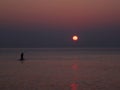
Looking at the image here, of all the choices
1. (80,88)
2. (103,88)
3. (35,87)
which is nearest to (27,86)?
(35,87)

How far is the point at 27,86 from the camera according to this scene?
3484 centimetres

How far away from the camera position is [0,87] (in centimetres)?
3362

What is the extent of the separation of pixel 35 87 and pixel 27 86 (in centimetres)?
117

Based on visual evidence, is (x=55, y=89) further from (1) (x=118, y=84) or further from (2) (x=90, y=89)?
(1) (x=118, y=84)

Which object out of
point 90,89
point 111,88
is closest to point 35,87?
point 90,89

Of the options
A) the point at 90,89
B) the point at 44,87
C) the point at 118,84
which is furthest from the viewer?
the point at 118,84

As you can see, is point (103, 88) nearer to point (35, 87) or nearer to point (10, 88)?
point (35, 87)

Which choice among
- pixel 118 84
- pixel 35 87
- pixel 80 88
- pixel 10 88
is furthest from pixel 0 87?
pixel 118 84

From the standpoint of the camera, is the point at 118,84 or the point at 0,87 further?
the point at 118,84

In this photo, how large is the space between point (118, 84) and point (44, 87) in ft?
→ 30.9

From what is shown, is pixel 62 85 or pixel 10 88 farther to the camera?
pixel 62 85

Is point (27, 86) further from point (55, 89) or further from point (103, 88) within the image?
point (103, 88)

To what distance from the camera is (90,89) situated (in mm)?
32250

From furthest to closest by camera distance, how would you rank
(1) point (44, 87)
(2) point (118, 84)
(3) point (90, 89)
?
(2) point (118, 84) < (1) point (44, 87) < (3) point (90, 89)
